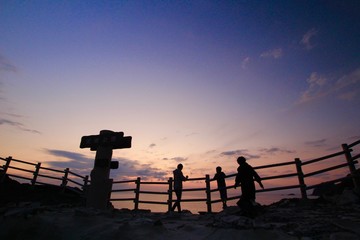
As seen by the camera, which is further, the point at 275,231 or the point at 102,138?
the point at 102,138

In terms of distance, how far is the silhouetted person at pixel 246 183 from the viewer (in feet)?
16.5

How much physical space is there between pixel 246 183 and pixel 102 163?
16.1 ft

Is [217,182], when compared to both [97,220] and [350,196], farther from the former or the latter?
[97,220]

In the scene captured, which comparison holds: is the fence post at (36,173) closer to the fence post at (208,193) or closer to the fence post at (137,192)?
the fence post at (137,192)

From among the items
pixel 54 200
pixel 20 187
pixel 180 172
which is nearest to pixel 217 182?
pixel 180 172

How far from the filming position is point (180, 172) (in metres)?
8.42

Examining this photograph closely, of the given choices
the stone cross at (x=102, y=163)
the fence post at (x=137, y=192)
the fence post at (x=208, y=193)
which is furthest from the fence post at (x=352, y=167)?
the fence post at (x=137, y=192)

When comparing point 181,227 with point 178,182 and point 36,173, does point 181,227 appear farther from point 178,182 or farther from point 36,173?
point 36,173

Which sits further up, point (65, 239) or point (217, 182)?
point (217, 182)

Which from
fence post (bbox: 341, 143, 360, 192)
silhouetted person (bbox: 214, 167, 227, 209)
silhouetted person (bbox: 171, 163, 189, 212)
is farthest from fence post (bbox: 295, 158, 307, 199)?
silhouetted person (bbox: 171, 163, 189, 212)

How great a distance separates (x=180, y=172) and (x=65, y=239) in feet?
16.3

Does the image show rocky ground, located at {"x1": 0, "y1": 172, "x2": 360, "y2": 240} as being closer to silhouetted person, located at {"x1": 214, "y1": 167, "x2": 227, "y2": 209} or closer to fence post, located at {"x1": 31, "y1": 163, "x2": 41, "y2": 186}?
silhouetted person, located at {"x1": 214, "y1": 167, "x2": 227, "y2": 209}

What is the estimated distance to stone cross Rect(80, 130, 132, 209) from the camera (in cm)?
738

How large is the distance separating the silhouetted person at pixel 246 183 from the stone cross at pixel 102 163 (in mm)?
3994
